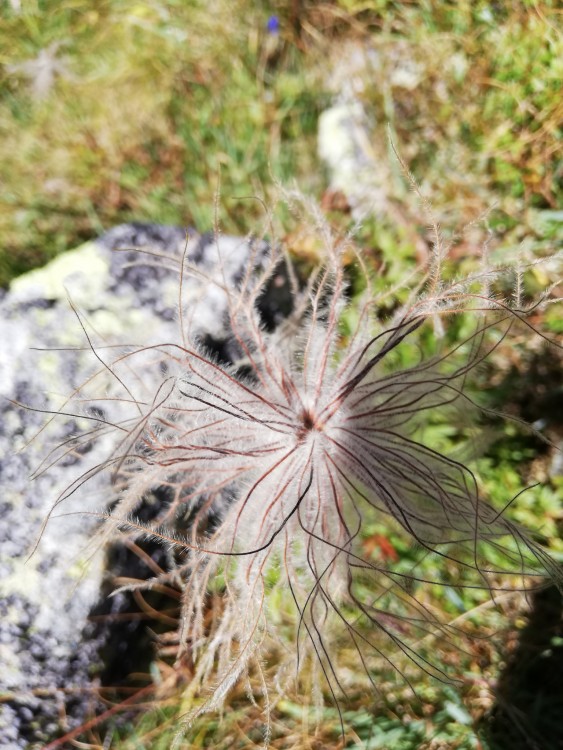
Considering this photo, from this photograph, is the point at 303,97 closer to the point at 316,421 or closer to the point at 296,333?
the point at 296,333

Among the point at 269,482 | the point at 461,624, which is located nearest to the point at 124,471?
the point at 269,482

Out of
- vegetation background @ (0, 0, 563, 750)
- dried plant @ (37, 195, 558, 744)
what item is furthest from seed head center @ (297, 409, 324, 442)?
vegetation background @ (0, 0, 563, 750)

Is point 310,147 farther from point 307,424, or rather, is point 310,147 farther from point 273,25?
point 307,424

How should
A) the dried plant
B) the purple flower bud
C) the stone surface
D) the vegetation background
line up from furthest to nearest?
the purple flower bud
the vegetation background
the stone surface
the dried plant

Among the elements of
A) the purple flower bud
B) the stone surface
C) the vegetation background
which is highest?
the purple flower bud

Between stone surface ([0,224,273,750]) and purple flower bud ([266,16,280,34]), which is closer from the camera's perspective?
stone surface ([0,224,273,750])

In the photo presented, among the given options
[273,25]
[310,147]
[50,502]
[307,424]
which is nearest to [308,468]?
[307,424]

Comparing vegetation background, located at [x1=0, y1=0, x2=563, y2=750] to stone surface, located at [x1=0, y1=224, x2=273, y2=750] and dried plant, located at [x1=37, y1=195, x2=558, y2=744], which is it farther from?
dried plant, located at [x1=37, y1=195, x2=558, y2=744]
